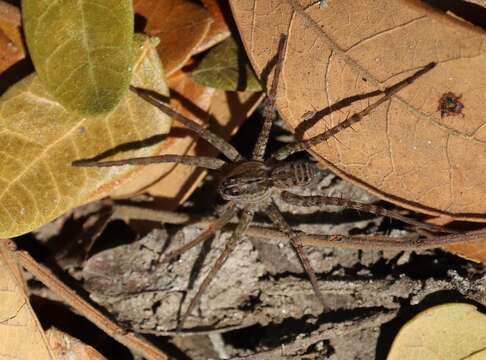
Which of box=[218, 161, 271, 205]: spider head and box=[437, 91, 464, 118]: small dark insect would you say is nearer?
box=[437, 91, 464, 118]: small dark insect

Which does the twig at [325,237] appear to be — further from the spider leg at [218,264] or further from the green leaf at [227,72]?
the green leaf at [227,72]

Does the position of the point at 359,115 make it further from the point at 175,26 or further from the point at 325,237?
the point at 175,26

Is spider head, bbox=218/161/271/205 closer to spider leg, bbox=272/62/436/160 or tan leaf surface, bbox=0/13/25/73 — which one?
spider leg, bbox=272/62/436/160

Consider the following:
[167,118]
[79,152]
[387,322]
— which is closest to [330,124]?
[167,118]

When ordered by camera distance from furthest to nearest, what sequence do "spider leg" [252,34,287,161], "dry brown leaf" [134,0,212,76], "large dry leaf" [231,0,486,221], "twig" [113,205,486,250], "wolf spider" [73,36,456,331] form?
"dry brown leaf" [134,0,212,76] < "wolf spider" [73,36,456,331] < "twig" [113,205,486,250] < "spider leg" [252,34,287,161] < "large dry leaf" [231,0,486,221]

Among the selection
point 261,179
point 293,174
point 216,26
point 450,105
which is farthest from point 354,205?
point 216,26

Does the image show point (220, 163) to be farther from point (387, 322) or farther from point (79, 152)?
point (387, 322)

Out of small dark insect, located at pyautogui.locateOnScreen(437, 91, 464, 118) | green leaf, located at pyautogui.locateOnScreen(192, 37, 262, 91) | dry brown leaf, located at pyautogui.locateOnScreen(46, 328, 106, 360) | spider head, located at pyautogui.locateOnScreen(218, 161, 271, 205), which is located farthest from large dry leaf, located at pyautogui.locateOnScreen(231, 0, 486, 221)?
dry brown leaf, located at pyautogui.locateOnScreen(46, 328, 106, 360)
